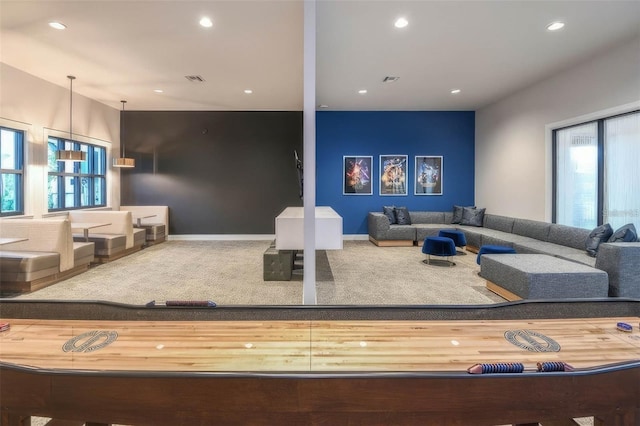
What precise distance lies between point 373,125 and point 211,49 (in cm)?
434

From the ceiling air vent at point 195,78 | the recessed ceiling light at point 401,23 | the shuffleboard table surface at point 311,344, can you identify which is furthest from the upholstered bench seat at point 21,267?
the recessed ceiling light at point 401,23

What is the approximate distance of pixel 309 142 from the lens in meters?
2.86

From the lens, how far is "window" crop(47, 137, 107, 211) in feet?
19.1

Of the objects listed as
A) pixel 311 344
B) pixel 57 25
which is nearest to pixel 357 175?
pixel 57 25

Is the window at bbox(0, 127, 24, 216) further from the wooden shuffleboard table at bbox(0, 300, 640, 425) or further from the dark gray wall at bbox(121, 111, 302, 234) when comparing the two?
the wooden shuffleboard table at bbox(0, 300, 640, 425)

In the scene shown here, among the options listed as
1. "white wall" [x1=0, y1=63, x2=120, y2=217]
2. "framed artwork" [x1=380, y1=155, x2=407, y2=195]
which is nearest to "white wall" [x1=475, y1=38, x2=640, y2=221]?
"framed artwork" [x1=380, y1=155, x2=407, y2=195]

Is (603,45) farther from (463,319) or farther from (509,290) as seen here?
(463,319)

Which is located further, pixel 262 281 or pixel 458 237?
pixel 458 237

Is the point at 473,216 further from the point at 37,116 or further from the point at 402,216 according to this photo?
the point at 37,116

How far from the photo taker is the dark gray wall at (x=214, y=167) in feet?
24.5

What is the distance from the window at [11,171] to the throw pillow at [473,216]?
27.7 ft

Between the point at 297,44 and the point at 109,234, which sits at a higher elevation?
the point at 297,44

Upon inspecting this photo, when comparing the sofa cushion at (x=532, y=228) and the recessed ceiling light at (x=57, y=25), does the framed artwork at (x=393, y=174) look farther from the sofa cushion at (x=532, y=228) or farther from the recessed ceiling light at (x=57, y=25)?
the recessed ceiling light at (x=57, y=25)

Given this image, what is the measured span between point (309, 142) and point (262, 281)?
2143mm
